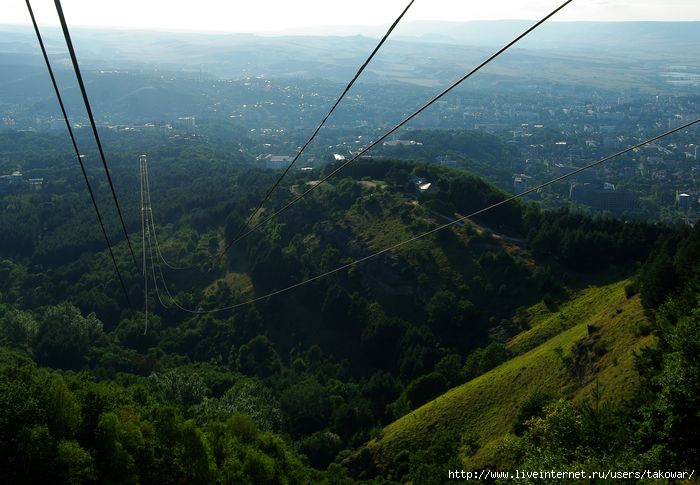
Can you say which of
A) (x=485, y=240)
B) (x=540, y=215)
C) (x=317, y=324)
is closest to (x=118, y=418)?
(x=317, y=324)

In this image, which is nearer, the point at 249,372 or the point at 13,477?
the point at 13,477

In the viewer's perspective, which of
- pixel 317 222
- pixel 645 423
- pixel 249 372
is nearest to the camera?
pixel 645 423

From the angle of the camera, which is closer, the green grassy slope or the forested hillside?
the forested hillside

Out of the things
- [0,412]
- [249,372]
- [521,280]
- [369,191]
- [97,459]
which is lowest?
[249,372]

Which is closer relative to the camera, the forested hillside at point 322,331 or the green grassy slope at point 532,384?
Result: the forested hillside at point 322,331

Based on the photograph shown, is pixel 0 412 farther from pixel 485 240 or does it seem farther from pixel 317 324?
pixel 485 240
